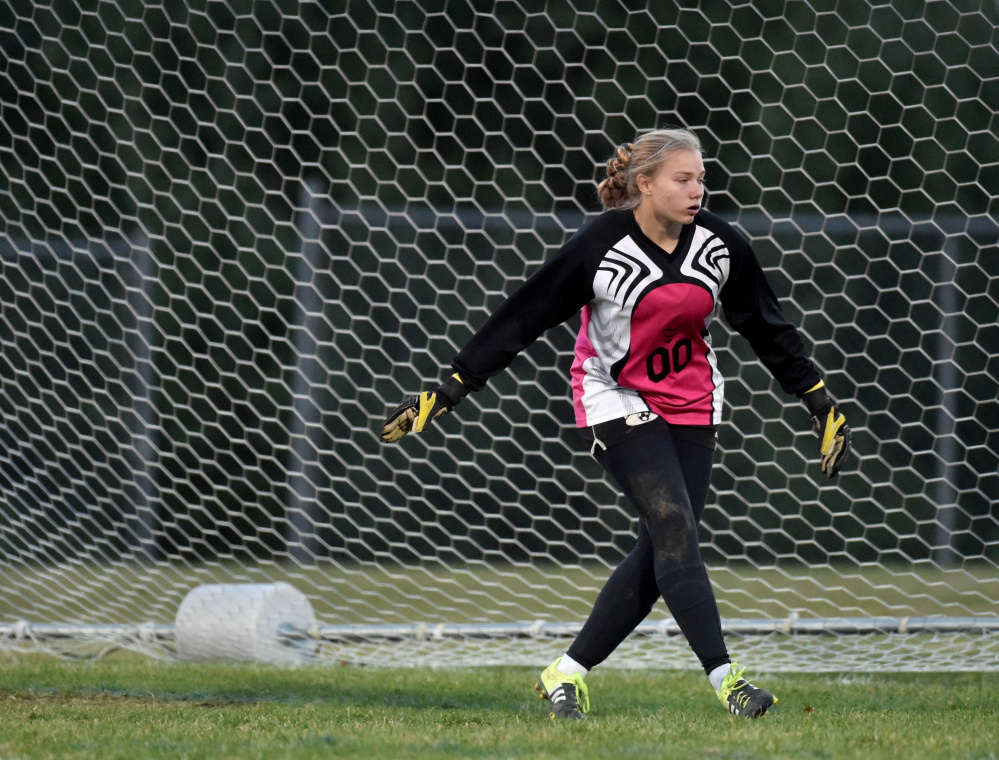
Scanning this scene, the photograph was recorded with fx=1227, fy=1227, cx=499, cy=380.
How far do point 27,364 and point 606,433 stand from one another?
4.38 m

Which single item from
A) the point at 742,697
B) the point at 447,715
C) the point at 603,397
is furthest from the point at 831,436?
the point at 447,715

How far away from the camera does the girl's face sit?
3.20 meters

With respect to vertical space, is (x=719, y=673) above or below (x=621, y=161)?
below

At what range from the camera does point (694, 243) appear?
3.29m

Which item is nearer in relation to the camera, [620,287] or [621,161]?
[620,287]

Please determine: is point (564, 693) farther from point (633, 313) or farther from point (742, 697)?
point (633, 313)

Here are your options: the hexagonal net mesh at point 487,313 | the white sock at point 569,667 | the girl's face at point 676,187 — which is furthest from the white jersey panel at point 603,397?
the hexagonal net mesh at point 487,313

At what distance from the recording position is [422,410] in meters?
3.28

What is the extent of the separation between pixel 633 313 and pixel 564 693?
3.44ft

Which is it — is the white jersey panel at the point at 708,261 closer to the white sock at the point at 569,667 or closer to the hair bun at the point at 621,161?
the hair bun at the point at 621,161

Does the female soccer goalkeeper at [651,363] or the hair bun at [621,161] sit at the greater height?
the hair bun at [621,161]

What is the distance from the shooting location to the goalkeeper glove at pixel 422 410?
128 inches

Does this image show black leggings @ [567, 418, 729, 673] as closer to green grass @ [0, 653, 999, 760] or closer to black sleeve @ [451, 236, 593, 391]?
green grass @ [0, 653, 999, 760]

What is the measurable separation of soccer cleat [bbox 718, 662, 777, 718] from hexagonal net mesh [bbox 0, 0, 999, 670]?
10.6ft
